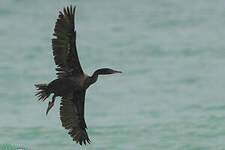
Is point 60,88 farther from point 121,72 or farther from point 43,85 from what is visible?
point 121,72

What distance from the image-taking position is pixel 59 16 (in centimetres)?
1542

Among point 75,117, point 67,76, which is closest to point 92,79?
point 67,76

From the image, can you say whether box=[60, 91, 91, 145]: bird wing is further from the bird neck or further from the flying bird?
the bird neck

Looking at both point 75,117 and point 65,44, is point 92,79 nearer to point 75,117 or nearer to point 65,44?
point 65,44

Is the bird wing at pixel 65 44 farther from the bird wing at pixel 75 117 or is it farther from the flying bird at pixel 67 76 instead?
the bird wing at pixel 75 117

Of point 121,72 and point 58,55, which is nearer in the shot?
point 121,72

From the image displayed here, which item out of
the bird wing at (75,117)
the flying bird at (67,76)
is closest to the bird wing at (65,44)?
the flying bird at (67,76)

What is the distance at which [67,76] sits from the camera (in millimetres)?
15148

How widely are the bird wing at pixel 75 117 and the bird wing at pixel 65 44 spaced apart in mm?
1128

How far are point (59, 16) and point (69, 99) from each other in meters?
2.48

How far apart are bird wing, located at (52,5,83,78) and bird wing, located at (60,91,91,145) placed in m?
1.13

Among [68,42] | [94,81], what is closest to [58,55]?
[68,42]

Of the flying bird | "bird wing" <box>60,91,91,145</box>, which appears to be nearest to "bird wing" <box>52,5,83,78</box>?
the flying bird

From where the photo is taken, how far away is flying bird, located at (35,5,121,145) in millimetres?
14891
